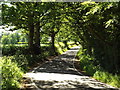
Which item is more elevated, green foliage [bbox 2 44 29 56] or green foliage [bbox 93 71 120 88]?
green foliage [bbox 2 44 29 56]

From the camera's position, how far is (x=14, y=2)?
20844 millimetres

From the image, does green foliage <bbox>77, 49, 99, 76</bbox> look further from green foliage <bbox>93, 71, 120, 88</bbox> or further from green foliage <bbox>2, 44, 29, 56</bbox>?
green foliage <bbox>2, 44, 29, 56</bbox>

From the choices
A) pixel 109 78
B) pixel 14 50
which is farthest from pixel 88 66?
pixel 14 50

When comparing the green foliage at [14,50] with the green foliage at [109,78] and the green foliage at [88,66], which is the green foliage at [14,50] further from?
the green foliage at [109,78]

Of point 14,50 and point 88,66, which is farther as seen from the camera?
point 14,50

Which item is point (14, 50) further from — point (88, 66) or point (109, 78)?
point (109, 78)

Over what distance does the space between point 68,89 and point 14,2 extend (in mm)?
14979

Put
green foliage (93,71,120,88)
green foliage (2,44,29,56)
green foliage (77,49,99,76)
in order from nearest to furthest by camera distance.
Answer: green foliage (93,71,120,88) < green foliage (77,49,99,76) < green foliage (2,44,29,56)

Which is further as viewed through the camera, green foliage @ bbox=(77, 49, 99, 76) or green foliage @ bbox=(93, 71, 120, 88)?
green foliage @ bbox=(77, 49, 99, 76)

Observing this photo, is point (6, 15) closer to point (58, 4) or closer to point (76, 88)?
point (58, 4)

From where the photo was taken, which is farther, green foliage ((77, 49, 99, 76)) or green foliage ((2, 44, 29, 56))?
green foliage ((2, 44, 29, 56))

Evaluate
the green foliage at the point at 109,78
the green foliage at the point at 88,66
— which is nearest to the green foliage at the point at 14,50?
the green foliage at the point at 88,66

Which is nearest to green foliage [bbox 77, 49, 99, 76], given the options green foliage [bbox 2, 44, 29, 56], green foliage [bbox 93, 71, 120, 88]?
green foliage [bbox 93, 71, 120, 88]

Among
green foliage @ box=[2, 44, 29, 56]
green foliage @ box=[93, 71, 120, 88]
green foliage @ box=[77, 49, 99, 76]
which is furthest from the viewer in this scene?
green foliage @ box=[2, 44, 29, 56]
